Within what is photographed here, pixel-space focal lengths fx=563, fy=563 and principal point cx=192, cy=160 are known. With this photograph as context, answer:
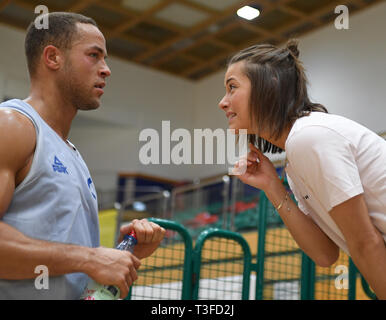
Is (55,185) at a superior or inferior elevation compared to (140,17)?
inferior

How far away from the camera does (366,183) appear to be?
1.98 metres

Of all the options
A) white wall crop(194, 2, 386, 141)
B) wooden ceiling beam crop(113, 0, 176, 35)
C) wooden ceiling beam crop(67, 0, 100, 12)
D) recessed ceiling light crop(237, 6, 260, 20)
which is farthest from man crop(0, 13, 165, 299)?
recessed ceiling light crop(237, 6, 260, 20)

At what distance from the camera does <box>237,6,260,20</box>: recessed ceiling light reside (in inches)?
463

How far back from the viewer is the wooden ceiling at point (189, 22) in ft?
38.0

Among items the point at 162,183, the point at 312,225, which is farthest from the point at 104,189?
the point at 312,225

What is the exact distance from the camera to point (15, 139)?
1.68 m

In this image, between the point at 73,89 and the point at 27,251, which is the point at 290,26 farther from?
the point at 27,251

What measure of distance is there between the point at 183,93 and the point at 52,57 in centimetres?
1390

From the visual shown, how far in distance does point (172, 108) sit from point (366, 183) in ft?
45.4

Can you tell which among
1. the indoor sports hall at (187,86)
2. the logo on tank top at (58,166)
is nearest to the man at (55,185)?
the logo on tank top at (58,166)

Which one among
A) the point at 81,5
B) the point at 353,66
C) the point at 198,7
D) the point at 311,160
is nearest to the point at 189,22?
the point at 198,7

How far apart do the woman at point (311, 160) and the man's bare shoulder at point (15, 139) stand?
2.83 feet

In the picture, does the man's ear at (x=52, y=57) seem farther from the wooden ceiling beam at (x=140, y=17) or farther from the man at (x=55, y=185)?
the wooden ceiling beam at (x=140, y=17)
